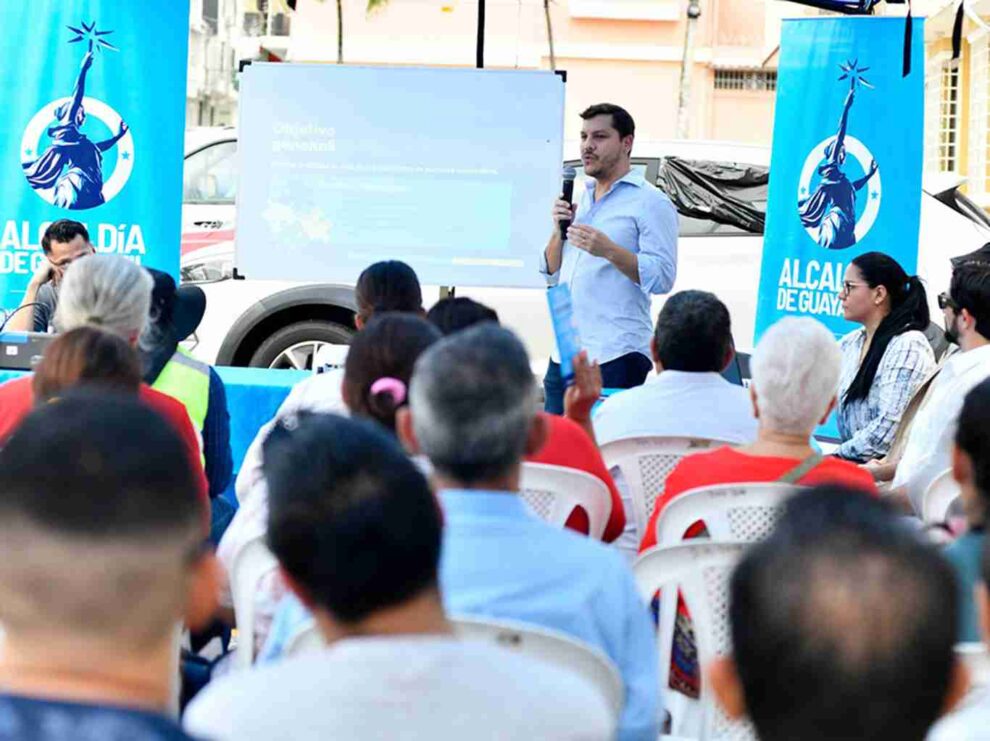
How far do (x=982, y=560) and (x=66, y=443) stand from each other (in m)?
1.03

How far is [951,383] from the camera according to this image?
4.52 m

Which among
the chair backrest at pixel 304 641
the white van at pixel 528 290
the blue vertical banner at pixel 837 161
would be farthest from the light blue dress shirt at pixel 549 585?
the white van at pixel 528 290

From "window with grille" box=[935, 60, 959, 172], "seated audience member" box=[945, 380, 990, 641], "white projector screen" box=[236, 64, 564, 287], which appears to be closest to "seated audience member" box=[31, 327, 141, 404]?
"seated audience member" box=[945, 380, 990, 641]

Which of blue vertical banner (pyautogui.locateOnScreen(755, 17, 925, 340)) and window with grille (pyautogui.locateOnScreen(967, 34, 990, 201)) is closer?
blue vertical banner (pyautogui.locateOnScreen(755, 17, 925, 340))

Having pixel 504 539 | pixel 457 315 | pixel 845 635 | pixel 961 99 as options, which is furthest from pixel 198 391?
pixel 961 99

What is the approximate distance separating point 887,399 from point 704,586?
2.82 meters

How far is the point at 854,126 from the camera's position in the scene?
7680mm

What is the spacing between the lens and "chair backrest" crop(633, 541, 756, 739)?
2.95 meters

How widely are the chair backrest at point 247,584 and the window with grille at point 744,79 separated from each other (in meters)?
26.7

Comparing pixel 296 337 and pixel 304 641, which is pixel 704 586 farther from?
pixel 296 337

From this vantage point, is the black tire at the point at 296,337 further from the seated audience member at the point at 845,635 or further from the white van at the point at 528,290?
the seated audience member at the point at 845,635

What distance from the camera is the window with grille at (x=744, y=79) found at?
28.7 metres

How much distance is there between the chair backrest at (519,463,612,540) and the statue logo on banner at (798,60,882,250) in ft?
14.6

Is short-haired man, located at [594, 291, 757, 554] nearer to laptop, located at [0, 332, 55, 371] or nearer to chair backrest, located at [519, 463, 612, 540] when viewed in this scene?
chair backrest, located at [519, 463, 612, 540]
